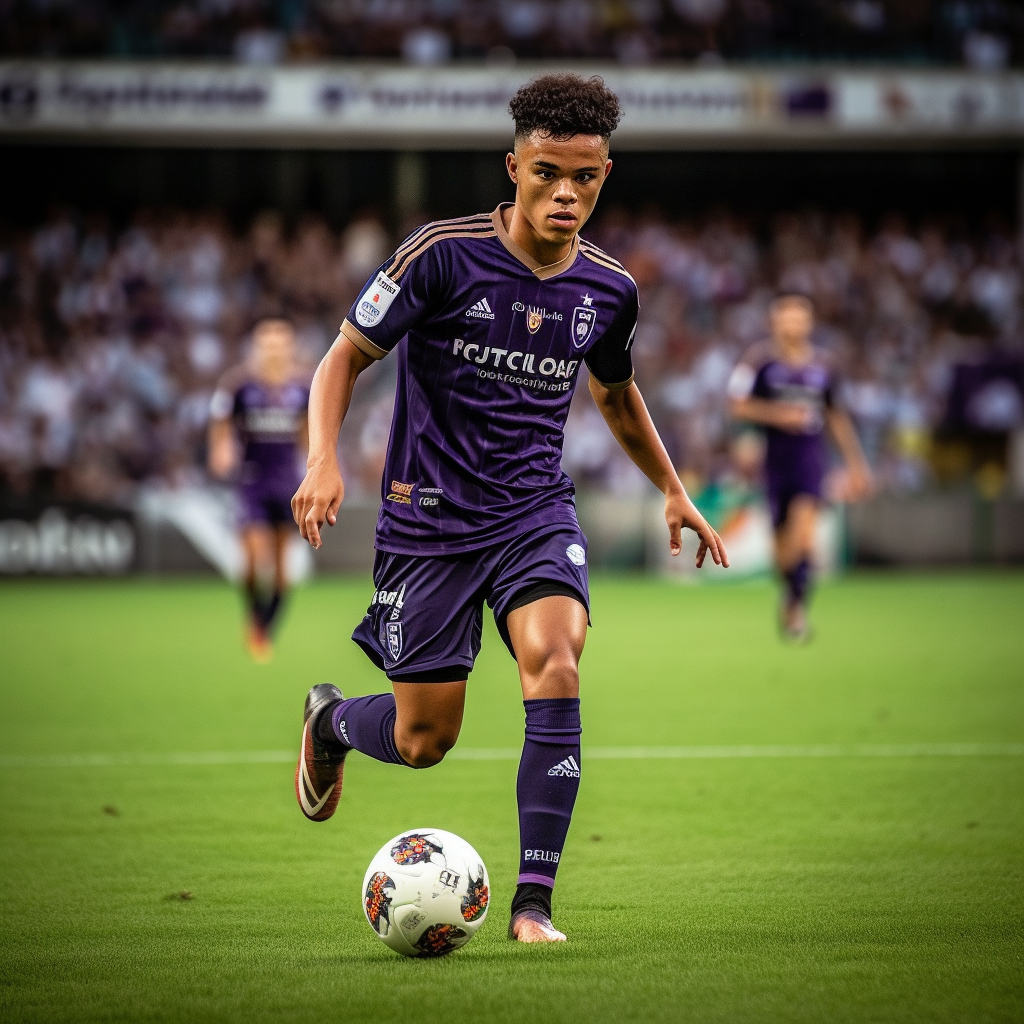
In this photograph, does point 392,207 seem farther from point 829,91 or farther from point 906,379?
point 906,379

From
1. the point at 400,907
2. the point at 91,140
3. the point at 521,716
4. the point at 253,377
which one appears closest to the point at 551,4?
the point at 91,140

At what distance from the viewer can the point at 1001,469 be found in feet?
78.7

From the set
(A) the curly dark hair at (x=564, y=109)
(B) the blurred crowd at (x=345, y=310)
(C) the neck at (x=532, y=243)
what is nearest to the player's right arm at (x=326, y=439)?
(C) the neck at (x=532, y=243)

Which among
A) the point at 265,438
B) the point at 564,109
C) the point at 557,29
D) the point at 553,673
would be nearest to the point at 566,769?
the point at 553,673

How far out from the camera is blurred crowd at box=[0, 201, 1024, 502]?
21609 mm

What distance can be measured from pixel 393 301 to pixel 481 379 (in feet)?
1.19

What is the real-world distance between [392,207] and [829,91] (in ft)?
25.2

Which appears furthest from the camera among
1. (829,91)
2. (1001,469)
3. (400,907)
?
(829,91)

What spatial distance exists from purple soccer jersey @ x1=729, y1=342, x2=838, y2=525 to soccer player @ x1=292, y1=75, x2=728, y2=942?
8097 mm

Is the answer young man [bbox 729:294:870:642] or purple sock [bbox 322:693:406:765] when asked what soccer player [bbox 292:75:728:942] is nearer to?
purple sock [bbox 322:693:406:765]

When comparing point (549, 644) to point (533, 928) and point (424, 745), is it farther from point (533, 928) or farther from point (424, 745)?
point (533, 928)

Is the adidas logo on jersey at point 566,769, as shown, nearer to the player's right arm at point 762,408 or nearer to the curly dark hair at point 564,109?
the curly dark hair at point 564,109

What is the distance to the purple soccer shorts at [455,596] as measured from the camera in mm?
4496

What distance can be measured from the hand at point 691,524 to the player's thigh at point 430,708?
82 cm
